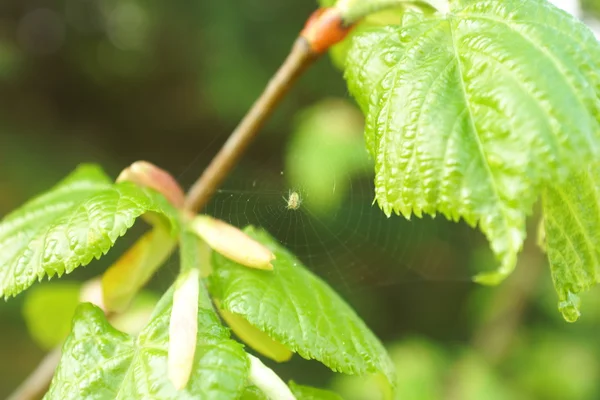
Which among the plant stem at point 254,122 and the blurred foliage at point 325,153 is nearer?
the plant stem at point 254,122

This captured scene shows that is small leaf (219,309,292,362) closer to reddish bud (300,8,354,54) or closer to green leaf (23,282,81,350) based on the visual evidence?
reddish bud (300,8,354,54)

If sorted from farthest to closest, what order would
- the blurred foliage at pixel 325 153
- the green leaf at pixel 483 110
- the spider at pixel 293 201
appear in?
1. the blurred foliage at pixel 325 153
2. the spider at pixel 293 201
3. the green leaf at pixel 483 110

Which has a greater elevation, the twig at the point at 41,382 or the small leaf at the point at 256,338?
the small leaf at the point at 256,338

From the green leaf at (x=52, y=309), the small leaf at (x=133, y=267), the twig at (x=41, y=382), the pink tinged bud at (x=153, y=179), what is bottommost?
the green leaf at (x=52, y=309)

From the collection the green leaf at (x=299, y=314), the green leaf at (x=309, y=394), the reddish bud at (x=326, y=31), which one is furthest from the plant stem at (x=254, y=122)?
the green leaf at (x=309, y=394)

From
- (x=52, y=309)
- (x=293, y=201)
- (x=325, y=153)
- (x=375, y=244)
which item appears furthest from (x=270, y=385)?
(x=375, y=244)

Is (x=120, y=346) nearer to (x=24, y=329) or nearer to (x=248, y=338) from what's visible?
(x=248, y=338)

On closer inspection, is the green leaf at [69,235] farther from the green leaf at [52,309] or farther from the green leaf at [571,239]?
the green leaf at [52,309]
